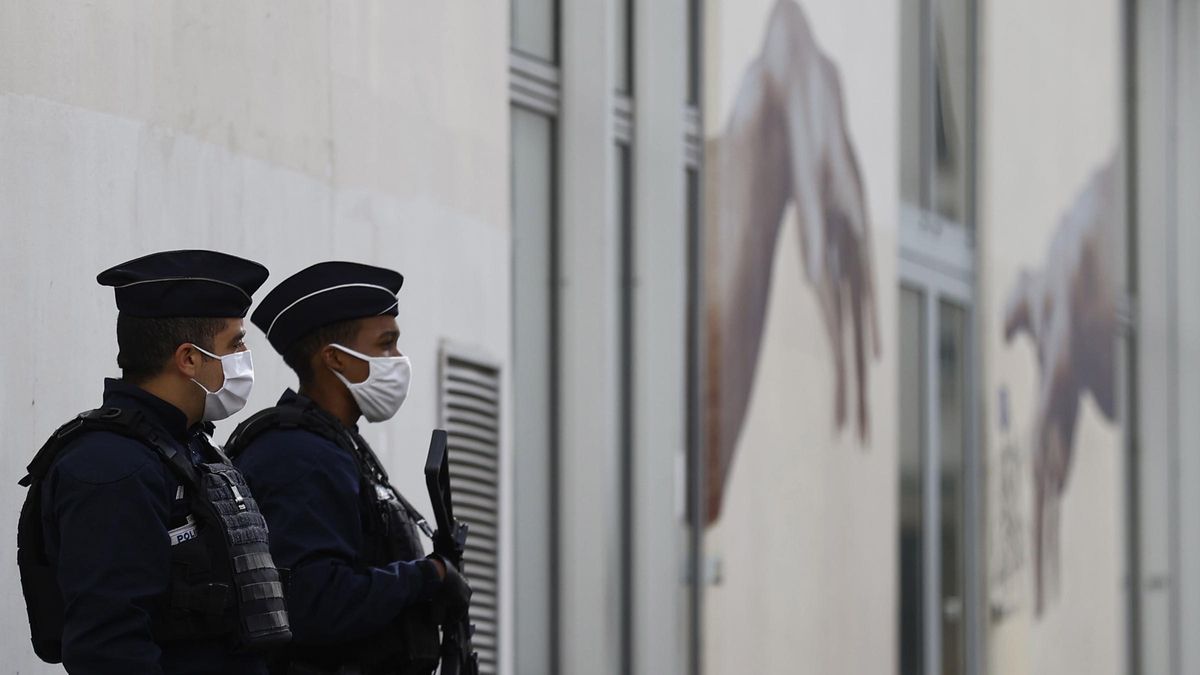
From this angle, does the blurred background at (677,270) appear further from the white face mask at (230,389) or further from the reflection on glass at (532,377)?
the white face mask at (230,389)

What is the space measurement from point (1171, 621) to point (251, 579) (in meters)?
14.5

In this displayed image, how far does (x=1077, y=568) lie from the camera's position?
13.9 meters

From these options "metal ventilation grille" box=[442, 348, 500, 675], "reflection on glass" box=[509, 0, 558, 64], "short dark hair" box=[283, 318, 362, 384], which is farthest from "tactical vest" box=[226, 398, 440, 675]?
"reflection on glass" box=[509, 0, 558, 64]

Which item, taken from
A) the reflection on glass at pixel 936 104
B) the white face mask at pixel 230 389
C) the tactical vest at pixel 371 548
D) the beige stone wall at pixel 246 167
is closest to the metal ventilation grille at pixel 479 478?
the beige stone wall at pixel 246 167

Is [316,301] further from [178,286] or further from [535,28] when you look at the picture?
[535,28]

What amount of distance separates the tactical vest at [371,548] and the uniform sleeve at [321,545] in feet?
0.15

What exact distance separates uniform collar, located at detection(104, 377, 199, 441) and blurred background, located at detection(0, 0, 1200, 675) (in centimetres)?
78

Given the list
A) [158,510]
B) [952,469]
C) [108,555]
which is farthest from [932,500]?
[108,555]

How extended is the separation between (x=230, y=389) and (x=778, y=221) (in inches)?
221

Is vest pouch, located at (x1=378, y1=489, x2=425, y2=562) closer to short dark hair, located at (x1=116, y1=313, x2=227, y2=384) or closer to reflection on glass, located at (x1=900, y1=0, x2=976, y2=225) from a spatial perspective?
short dark hair, located at (x1=116, y1=313, x2=227, y2=384)

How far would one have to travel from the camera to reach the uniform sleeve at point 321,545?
347cm

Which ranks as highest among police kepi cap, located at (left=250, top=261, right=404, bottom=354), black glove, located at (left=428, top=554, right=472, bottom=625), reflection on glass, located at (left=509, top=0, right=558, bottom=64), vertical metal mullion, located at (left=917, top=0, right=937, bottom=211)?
vertical metal mullion, located at (left=917, top=0, right=937, bottom=211)

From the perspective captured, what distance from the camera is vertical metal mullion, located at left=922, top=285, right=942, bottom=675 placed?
11172mm

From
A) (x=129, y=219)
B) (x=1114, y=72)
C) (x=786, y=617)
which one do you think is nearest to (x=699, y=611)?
(x=786, y=617)
